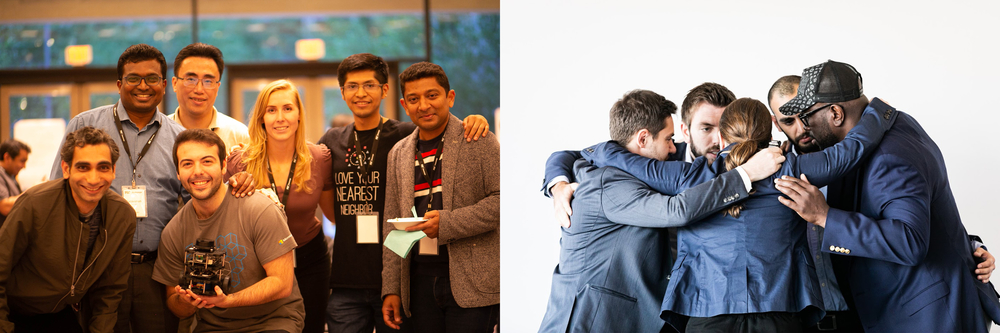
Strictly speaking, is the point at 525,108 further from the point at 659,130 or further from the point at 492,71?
the point at 492,71

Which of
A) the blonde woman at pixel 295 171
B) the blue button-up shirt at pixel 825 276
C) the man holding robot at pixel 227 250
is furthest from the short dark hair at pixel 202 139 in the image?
the blue button-up shirt at pixel 825 276

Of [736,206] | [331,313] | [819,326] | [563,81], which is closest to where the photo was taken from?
[736,206]

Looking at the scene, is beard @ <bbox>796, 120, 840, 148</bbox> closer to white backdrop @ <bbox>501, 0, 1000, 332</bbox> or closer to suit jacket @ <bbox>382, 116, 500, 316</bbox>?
white backdrop @ <bbox>501, 0, 1000, 332</bbox>

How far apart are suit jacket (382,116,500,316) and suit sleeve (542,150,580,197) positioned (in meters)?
0.49

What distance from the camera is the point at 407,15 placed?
212 inches

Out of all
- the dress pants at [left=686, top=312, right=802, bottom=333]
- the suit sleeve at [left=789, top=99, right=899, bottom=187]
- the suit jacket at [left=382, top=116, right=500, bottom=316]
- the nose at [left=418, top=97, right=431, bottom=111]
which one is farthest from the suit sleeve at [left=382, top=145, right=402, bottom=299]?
the suit sleeve at [left=789, top=99, right=899, bottom=187]

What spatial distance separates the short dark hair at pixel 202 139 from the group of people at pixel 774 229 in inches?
69.9

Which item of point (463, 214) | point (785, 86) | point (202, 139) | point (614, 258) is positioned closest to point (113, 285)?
point (202, 139)

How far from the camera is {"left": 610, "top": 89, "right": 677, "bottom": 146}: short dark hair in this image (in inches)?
102

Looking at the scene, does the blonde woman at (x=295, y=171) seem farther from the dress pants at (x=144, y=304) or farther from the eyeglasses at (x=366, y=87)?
the dress pants at (x=144, y=304)

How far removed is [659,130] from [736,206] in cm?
47

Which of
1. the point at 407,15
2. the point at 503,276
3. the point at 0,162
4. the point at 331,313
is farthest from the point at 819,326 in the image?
the point at 0,162

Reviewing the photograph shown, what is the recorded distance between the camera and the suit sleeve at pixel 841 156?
227 cm

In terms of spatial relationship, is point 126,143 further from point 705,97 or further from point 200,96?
point 705,97
